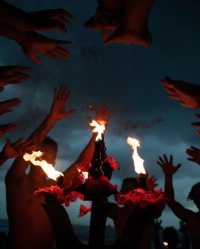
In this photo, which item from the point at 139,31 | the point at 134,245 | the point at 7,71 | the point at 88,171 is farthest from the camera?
the point at 139,31

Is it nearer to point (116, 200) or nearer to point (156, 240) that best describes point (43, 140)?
point (116, 200)

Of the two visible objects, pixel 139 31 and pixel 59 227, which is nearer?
pixel 59 227

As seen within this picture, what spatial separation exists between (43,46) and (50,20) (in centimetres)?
34

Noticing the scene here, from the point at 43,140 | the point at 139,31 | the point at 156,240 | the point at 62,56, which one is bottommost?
the point at 156,240

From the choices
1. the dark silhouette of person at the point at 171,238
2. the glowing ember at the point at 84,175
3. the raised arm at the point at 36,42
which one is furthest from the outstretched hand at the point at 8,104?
the dark silhouette of person at the point at 171,238

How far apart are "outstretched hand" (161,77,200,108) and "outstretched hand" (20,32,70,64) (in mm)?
1398

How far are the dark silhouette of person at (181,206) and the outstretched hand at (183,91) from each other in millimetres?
892

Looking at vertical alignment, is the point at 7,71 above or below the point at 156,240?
above

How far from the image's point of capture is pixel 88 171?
3.37 m

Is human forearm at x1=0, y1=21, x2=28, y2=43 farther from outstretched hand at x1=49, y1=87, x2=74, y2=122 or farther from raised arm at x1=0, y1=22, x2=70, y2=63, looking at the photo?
outstretched hand at x1=49, y1=87, x2=74, y2=122

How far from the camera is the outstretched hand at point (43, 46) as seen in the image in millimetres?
4770

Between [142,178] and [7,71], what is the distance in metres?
2.25

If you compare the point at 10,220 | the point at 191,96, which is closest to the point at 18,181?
the point at 10,220

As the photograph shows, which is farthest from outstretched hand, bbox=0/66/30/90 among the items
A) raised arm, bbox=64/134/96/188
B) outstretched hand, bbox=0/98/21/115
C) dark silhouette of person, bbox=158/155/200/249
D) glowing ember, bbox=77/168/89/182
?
dark silhouette of person, bbox=158/155/200/249
